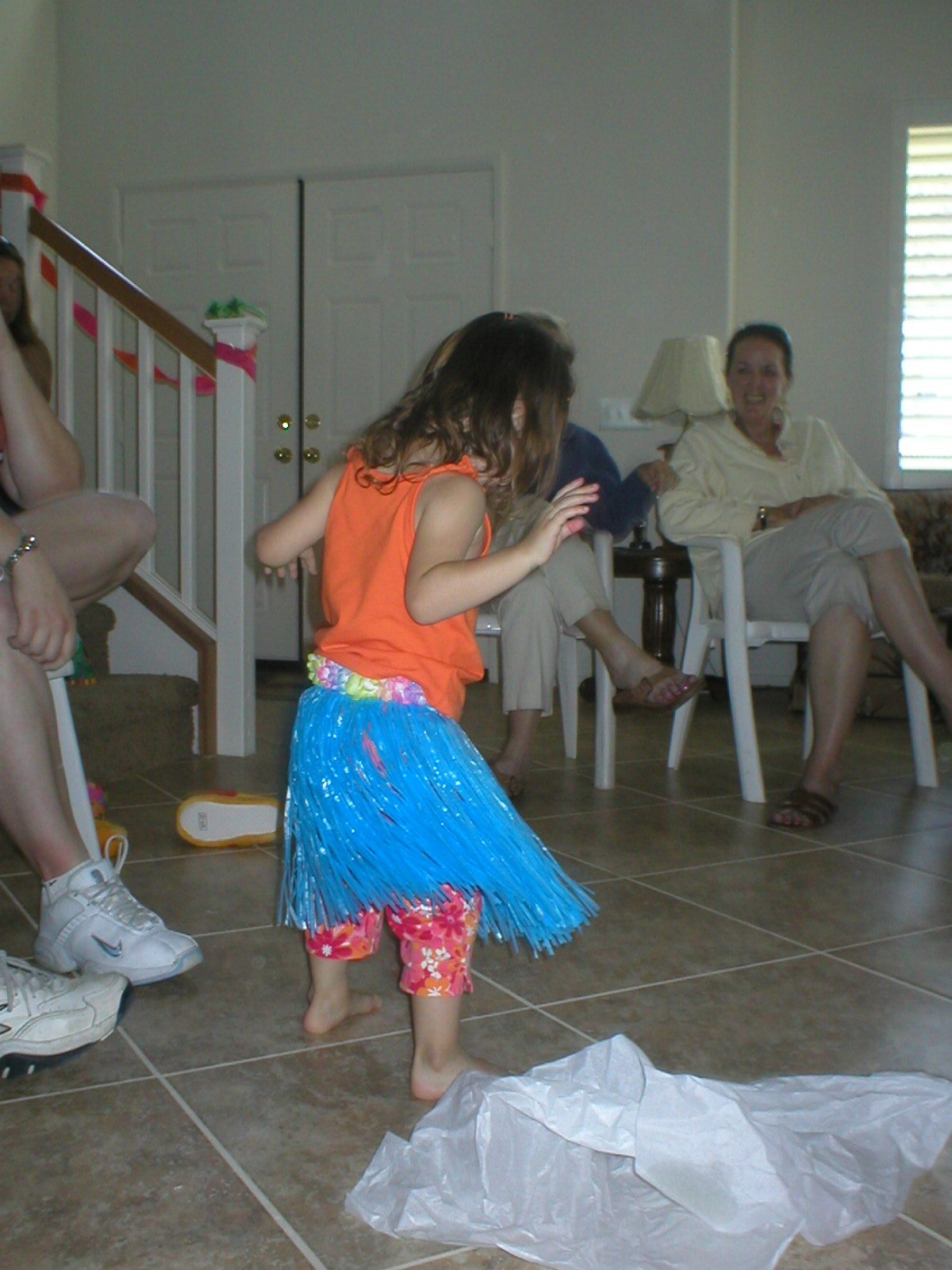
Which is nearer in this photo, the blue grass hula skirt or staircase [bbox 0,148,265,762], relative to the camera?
the blue grass hula skirt

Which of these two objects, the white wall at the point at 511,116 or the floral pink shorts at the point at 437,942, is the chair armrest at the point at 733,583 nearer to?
the floral pink shorts at the point at 437,942

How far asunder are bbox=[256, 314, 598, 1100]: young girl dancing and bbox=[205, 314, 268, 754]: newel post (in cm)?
166

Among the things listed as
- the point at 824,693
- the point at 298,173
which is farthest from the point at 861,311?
the point at 824,693

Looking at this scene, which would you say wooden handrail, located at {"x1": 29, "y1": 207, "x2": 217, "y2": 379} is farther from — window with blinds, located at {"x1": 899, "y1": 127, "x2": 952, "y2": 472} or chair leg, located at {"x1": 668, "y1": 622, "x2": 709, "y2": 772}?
window with blinds, located at {"x1": 899, "y1": 127, "x2": 952, "y2": 472}

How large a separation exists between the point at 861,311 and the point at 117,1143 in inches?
170

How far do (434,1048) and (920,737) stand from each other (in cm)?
191

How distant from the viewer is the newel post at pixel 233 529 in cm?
286

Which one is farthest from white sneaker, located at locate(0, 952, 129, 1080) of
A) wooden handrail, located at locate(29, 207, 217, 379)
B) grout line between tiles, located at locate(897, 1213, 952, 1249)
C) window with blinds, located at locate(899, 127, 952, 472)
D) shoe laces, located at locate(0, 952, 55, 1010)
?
window with blinds, located at locate(899, 127, 952, 472)

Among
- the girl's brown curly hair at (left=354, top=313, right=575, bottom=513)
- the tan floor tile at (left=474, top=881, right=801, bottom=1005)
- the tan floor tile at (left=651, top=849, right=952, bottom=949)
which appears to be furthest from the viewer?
the tan floor tile at (left=651, top=849, right=952, bottom=949)

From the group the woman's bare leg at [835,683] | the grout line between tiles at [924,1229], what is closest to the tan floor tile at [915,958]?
the grout line between tiles at [924,1229]

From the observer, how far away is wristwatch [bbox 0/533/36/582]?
1299 millimetres

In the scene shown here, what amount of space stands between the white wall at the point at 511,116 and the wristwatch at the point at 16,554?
335 cm

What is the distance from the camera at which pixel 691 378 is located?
12.8 feet

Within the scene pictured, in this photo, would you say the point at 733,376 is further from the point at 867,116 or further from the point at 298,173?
the point at 298,173
